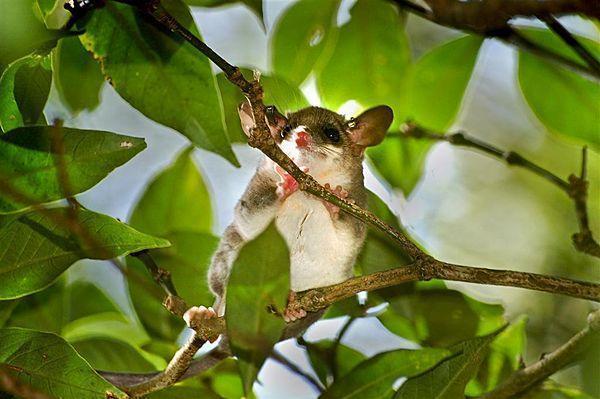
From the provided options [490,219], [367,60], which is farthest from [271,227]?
[490,219]

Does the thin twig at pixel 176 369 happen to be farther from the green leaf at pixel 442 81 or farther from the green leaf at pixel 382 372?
the green leaf at pixel 442 81

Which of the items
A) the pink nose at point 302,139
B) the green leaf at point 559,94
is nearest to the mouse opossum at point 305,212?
the pink nose at point 302,139

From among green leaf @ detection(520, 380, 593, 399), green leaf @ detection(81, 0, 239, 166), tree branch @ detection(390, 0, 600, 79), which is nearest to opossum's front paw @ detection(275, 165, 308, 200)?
green leaf @ detection(81, 0, 239, 166)

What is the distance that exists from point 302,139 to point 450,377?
3.41ft

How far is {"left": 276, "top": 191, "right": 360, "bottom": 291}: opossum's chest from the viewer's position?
232 centimetres

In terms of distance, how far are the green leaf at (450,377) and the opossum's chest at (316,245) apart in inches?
25.7

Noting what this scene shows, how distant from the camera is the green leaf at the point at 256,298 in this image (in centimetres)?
146

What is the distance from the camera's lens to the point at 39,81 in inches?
69.9

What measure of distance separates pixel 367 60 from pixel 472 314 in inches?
28.7

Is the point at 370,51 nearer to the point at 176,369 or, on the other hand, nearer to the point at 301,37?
the point at 301,37

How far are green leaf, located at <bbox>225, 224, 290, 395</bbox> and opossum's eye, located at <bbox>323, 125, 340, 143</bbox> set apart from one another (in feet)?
3.94

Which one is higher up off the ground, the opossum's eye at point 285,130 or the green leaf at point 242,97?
the opossum's eye at point 285,130

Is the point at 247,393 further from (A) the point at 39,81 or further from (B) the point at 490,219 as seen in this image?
(B) the point at 490,219

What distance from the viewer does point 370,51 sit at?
2.19 m
